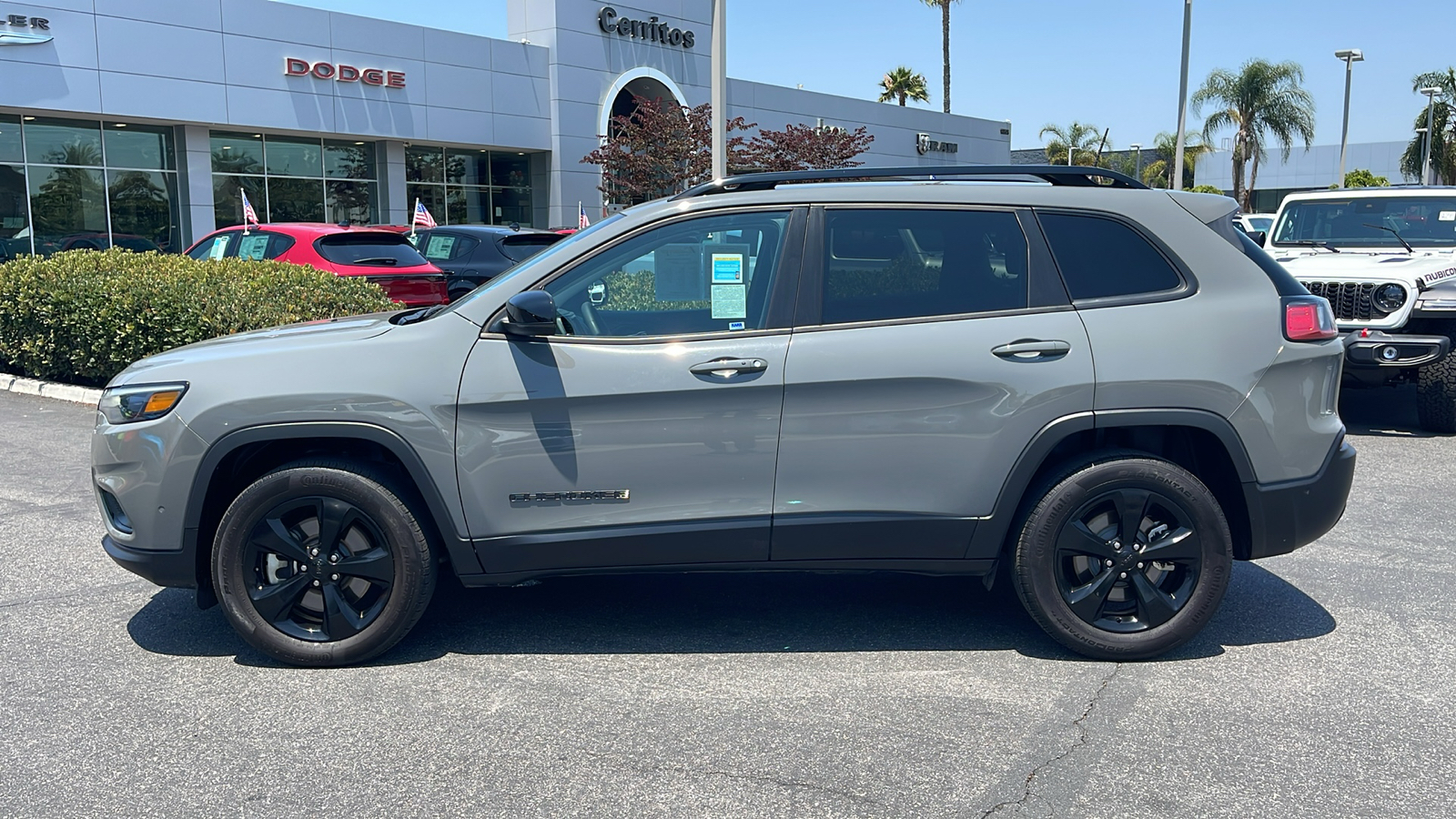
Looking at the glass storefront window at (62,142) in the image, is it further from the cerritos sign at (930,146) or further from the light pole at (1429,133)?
the light pole at (1429,133)

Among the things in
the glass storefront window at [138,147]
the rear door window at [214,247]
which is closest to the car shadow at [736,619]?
the rear door window at [214,247]

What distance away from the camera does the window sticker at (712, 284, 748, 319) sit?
427 centimetres

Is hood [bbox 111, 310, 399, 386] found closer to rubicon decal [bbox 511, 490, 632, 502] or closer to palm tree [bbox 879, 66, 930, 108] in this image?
rubicon decal [bbox 511, 490, 632, 502]

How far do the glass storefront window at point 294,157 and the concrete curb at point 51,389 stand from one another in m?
17.5

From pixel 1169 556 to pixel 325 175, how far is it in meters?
28.4

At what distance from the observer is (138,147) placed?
2586cm

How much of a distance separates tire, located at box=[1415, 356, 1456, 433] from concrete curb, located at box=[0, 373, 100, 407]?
11.0 metres

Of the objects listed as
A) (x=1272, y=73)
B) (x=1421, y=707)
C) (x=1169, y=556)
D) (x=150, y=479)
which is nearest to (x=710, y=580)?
(x=1169, y=556)

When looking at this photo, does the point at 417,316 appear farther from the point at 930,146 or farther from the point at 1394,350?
the point at 930,146

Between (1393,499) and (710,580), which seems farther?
(1393,499)

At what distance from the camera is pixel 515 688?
4.18m

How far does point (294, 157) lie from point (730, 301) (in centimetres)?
2714

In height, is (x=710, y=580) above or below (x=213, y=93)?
below

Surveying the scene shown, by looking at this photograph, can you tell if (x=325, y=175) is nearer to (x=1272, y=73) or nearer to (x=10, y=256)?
(x=10, y=256)
